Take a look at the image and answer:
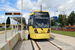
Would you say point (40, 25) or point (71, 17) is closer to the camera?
point (40, 25)

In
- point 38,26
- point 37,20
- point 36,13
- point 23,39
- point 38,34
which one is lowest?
point 23,39

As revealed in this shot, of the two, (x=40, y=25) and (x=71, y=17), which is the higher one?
(x=71, y=17)

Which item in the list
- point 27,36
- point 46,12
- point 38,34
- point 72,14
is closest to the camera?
point 38,34

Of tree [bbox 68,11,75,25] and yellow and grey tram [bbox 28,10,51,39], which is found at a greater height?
tree [bbox 68,11,75,25]

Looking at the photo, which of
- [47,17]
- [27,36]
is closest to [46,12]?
[47,17]

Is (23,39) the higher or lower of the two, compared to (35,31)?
lower

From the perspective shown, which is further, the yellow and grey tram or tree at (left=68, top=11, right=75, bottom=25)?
tree at (left=68, top=11, right=75, bottom=25)

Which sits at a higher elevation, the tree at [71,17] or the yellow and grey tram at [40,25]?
the tree at [71,17]

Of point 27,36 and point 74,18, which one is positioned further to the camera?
point 74,18

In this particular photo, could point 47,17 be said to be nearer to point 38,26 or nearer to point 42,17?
point 42,17

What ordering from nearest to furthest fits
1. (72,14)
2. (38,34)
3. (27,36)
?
(38,34)
(27,36)
(72,14)

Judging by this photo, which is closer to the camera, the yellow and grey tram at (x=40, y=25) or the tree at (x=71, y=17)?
the yellow and grey tram at (x=40, y=25)

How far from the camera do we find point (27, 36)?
46.7 feet

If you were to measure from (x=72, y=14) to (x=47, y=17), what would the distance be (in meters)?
24.8
